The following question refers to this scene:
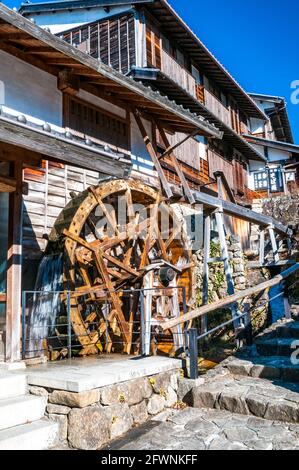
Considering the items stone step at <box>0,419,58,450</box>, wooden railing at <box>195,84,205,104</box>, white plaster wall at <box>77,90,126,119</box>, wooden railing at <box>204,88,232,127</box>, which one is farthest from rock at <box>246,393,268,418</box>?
wooden railing at <box>204,88,232,127</box>

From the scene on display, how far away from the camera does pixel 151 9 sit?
1261cm

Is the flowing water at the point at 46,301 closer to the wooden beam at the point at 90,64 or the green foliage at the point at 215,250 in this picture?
the wooden beam at the point at 90,64

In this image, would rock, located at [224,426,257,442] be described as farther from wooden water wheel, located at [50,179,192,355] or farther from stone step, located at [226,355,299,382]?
wooden water wheel, located at [50,179,192,355]

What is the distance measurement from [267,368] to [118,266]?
10.7 ft

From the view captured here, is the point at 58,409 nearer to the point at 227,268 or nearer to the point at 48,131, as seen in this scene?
the point at 48,131

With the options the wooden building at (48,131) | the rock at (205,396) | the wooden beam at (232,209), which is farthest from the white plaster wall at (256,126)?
the rock at (205,396)

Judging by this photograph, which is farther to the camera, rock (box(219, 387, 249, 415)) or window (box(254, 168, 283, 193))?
window (box(254, 168, 283, 193))

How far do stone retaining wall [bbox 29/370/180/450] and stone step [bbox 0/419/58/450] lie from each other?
93 mm

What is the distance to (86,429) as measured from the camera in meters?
3.58

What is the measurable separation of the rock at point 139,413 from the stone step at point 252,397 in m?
0.71

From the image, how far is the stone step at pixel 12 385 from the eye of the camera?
3896mm

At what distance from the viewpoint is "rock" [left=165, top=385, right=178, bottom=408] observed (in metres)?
4.73

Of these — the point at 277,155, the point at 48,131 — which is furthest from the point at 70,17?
the point at 277,155
